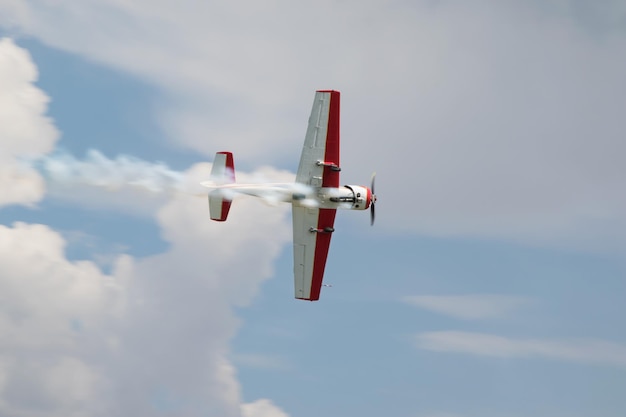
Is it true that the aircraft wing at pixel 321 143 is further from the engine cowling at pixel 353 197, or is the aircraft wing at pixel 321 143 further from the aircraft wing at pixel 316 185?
the engine cowling at pixel 353 197

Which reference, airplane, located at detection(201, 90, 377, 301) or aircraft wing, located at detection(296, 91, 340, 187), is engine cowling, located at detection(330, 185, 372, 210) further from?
aircraft wing, located at detection(296, 91, 340, 187)

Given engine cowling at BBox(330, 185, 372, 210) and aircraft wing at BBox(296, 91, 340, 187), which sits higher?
aircraft wing at BBox(296, 91, 340, 187)

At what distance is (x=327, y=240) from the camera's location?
149 feet

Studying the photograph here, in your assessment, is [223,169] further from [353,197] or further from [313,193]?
[353,197]

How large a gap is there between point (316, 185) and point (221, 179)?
383 cm

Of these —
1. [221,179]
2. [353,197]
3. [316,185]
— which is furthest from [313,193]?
[221,179]

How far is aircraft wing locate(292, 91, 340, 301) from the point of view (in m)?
42.5

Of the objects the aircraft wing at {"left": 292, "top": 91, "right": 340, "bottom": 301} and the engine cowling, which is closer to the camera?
the aircraft wing at {"left": 292, "top": 91, "right": 340, "bottom": 301}

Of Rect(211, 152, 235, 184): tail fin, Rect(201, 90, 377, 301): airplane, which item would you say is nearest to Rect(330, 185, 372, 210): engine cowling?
Rect(201, 90, 377, 301): airplane

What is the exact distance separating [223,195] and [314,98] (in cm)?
532

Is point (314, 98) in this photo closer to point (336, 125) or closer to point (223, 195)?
point (336, 125)

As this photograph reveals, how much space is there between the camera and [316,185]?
1716 inches

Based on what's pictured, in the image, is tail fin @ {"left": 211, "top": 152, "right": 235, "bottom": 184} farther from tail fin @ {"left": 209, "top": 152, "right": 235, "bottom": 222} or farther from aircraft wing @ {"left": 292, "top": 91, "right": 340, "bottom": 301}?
aircraft wing @ {"left": 292, "top": 91, "right": 340, "bottom": 301}

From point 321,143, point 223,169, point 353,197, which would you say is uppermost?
point 321,143
